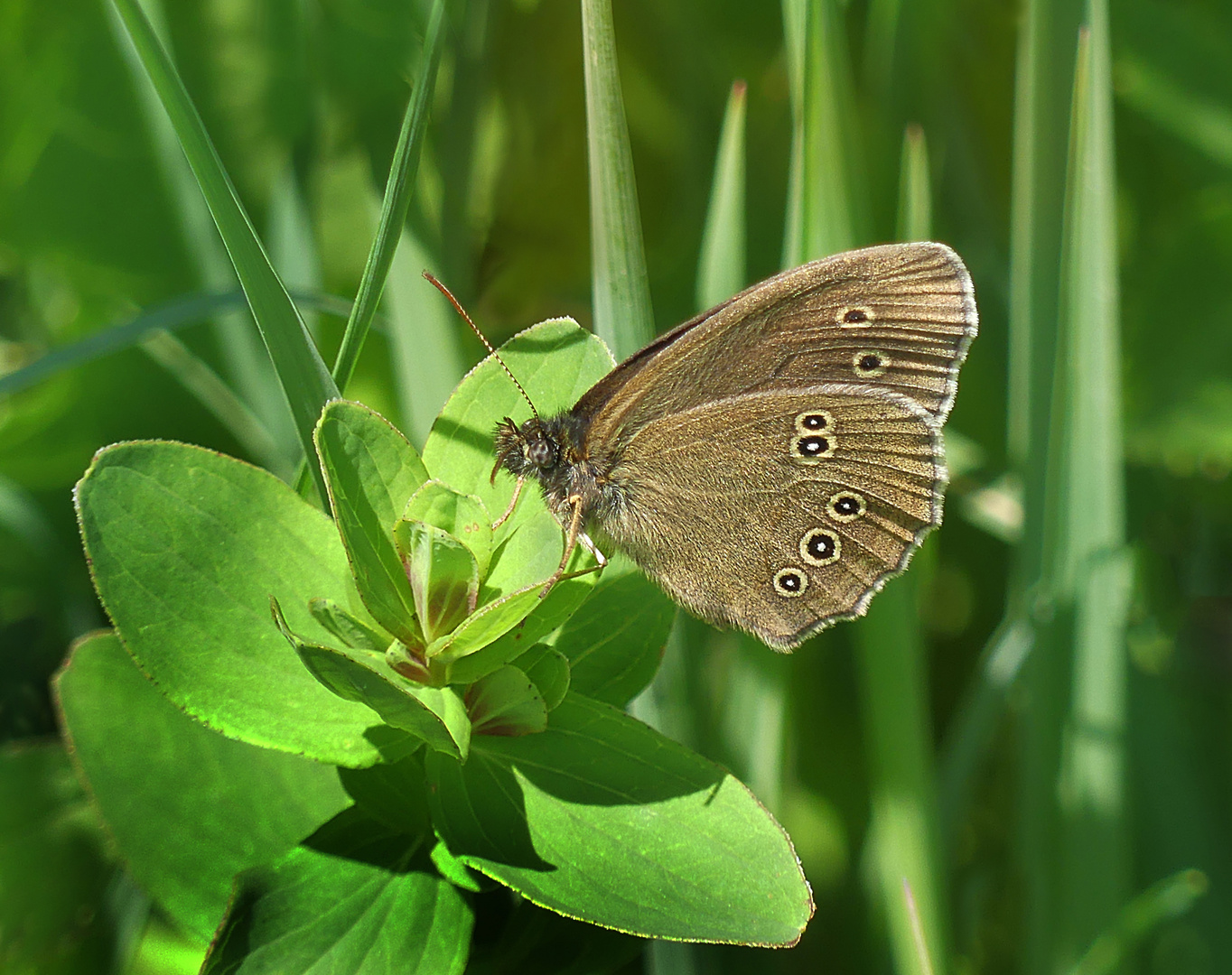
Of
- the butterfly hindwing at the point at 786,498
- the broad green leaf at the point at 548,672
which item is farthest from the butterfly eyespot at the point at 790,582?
the broad green leaf at the point at 548,672

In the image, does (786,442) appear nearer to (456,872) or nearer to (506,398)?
(506,398)

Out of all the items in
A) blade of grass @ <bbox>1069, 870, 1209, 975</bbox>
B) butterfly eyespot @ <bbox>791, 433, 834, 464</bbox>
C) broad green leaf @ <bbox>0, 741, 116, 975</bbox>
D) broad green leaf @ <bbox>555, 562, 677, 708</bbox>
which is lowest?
→ blade of grass @ <bbox>1069, 870, 1209, 975</bbox>

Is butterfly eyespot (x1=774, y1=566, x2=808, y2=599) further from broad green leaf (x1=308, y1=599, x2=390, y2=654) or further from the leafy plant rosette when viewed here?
broad green leaf (x1=308, y1=599, x2=390, y2=654)

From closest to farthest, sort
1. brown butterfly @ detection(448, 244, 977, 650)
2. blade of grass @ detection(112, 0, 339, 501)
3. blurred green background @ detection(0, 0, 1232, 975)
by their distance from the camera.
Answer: blade of grass @ detection(112, 0, 339, 501) < brown butterfly @ detection(448, 244, 977, 650) < blurred green background @ detection(0, 0, 1232, 975)

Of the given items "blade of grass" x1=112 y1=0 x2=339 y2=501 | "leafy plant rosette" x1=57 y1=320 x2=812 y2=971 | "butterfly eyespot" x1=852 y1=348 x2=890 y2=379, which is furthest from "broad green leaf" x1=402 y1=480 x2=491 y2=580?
"butterfly eyespot" x1=852 y1=348 x2=890 y2=379

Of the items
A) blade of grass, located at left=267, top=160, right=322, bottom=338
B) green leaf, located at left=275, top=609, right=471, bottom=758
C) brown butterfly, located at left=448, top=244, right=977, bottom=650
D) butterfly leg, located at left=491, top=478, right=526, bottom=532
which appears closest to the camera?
green leaf, located at left=275, top=609, right=471, bottom=758

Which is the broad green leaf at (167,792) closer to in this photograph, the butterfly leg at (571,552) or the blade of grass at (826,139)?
the butterfly leg at (571,552)

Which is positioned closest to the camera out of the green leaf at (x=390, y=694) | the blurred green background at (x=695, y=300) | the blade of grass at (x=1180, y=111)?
the green leaf at (x=390, y=694)

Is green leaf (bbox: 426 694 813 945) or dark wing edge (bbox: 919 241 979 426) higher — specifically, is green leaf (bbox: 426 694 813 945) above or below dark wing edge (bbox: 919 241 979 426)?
below
